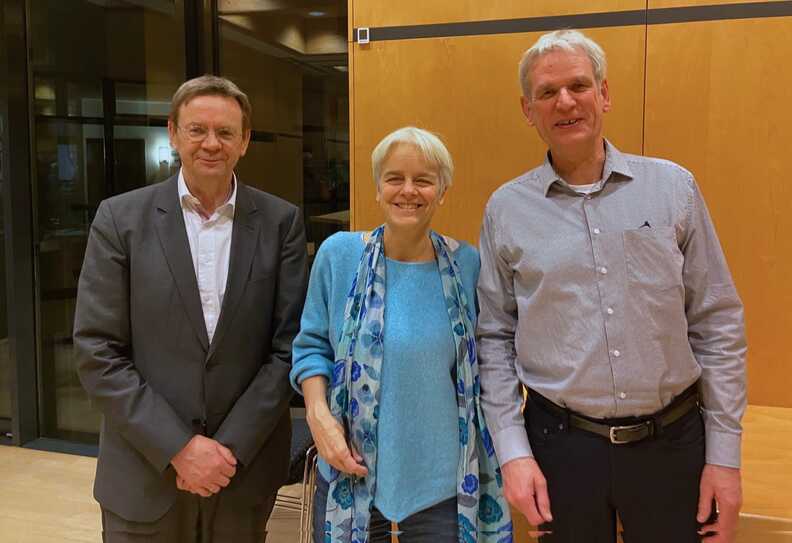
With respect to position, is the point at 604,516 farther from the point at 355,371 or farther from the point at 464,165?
the point at 464,165

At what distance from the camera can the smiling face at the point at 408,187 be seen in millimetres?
1818

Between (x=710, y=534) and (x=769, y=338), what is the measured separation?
137cm

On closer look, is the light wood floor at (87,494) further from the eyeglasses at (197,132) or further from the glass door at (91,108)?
the eyeglasses at (197,132)

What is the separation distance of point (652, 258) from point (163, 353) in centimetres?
130

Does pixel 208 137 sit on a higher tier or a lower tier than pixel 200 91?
lower

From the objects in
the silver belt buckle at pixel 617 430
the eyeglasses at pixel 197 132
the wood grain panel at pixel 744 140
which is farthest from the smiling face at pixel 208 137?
the wood grain panel at pixel 744 140

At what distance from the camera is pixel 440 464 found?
5.99 feet

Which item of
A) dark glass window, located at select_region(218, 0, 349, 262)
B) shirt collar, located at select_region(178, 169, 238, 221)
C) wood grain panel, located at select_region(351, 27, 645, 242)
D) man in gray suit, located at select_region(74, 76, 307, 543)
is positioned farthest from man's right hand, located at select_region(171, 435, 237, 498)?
dark glass window, located at select_region(218, 0, 349, 262)

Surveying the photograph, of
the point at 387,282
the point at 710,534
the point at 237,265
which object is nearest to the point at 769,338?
the point at 710,534

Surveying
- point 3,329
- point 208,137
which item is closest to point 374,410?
point 208,137

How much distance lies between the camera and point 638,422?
1708 millimetres

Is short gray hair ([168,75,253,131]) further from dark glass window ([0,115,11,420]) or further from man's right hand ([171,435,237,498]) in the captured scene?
dark glass window ([0,115,11,420])

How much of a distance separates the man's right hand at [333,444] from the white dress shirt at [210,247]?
428 mm

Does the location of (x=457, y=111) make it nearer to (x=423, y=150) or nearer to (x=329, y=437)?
(x=423, y=150)
